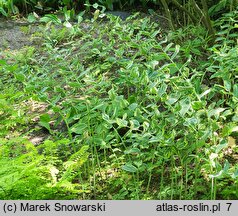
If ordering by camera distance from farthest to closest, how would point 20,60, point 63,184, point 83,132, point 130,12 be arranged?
1. point 130,12
2. point 20,60
3. point 83,132
4. point 63,184

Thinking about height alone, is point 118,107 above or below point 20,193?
above

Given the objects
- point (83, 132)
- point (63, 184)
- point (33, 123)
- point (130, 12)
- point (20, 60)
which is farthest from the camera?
point (130, 12)

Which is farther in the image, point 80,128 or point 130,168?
point 80,128

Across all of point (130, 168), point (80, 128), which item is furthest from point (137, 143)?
point (80, 128)

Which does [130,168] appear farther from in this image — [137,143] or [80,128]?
[80,128]

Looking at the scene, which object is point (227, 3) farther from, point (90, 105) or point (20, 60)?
point (90, 105)

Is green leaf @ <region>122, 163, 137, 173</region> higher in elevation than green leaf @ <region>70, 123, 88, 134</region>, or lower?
lower

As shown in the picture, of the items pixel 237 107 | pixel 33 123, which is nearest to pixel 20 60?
pixel 33 123

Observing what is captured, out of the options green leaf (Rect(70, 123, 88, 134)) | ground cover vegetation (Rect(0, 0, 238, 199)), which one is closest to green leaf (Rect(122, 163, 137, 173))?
ground cover vegetation (Rect(0, 0, 238, 199))

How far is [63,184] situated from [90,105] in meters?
0.66

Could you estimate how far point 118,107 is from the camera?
9.48 ft

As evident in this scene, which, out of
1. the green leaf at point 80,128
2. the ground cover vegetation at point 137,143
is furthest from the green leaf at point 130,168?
the green leaf at point 80,128

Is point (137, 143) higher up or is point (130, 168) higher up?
point (137, 143)

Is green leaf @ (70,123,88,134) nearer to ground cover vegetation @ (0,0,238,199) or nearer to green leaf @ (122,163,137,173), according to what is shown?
ground cover vegetation @ (0,0,238,199)
